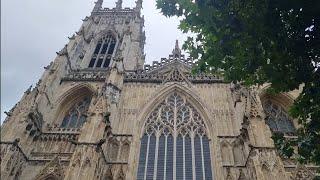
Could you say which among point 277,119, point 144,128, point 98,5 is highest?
point 98,5

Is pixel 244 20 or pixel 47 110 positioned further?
pixel 47 110

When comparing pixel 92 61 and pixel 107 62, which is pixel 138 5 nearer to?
pixel 107 62

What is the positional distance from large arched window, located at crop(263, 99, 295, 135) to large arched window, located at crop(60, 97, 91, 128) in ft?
34.1

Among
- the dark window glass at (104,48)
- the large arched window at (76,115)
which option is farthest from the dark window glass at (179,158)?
the dark window glass at (104,48)

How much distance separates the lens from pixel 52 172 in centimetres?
1577

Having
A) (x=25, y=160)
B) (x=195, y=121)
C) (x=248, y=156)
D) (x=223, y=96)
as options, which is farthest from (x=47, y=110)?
(x=248, y=156)

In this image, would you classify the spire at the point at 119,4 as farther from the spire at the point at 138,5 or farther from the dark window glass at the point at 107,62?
the dark window glass at the point at 107,62

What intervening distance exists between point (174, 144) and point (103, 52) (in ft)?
45.0

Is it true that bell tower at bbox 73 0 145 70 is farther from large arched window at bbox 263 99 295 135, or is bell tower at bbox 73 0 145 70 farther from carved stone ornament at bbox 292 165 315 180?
carved stone ornament at bbox 292 165 315 180

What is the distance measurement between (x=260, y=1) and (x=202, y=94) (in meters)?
13.1

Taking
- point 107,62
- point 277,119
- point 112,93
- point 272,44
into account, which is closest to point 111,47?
point 107,62

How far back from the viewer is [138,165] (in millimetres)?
16000

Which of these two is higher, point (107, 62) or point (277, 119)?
point (107, 62)

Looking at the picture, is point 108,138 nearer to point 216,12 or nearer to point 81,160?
point 81,160
